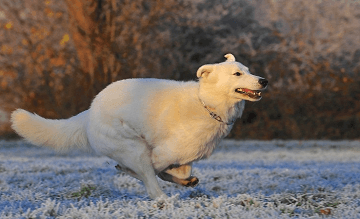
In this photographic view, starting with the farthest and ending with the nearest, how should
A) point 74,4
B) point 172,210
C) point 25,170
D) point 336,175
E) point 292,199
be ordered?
point 74,4 < point 25,170 < point 336,175 < point 292,199 < point 172,210

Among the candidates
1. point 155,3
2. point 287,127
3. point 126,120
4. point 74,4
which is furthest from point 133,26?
point 126,120

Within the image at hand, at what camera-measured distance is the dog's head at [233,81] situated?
16.9 feet

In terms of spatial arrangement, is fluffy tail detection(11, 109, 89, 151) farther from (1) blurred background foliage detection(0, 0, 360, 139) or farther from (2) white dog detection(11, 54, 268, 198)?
(1) blurred background foliage detection(0, 0, 360, 139)

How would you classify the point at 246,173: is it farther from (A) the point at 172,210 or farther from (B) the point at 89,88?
(B) the point at 89,88

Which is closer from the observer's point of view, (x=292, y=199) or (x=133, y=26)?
(x=292, y=199)

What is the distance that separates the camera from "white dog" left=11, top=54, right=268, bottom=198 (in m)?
5.30

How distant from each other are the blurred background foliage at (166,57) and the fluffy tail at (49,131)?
11.4 m

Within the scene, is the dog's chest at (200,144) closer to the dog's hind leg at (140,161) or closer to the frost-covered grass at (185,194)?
the dog's hind leg at (140,161)

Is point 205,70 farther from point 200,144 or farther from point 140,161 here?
point 140,161

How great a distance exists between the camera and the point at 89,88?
57.0 ft

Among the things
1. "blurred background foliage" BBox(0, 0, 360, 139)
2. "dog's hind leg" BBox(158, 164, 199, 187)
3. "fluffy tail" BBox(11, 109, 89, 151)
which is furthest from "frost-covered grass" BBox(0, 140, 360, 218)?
"blurred background foliage" BBox(0, 0, 360, 139)

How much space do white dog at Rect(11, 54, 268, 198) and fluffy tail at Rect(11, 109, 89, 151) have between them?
22 mm

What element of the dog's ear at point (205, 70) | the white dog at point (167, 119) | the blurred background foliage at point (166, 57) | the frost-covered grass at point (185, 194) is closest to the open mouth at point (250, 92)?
the white dog at point (167, 119)

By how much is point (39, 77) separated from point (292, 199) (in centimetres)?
1447
